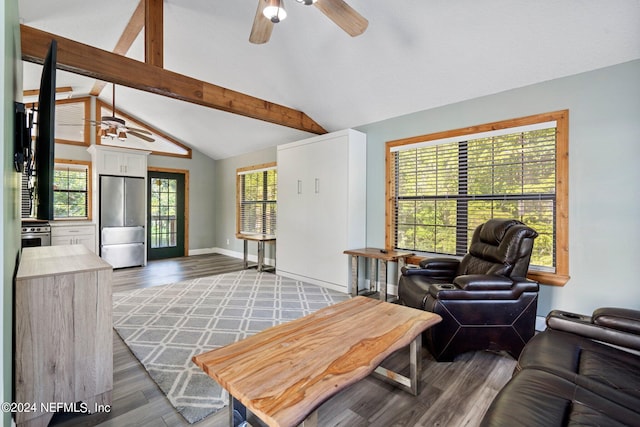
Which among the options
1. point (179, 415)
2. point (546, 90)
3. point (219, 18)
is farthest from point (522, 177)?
point (219, 18)

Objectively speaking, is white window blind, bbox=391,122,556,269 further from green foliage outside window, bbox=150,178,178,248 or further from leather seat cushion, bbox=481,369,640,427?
green foliage outside window, bbox=150,178,178,248

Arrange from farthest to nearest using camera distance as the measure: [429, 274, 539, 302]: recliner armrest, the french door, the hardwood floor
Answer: the french door → [429, 274, 539, 302]: recliner armrest → the hardwood floor

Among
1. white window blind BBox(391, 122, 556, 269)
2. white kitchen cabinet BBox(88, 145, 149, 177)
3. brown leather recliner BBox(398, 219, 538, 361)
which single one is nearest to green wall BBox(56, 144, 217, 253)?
white kitchen cabinet BBox(88, 145, 149, 177)

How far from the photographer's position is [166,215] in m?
6.95

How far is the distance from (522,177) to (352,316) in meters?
2.43

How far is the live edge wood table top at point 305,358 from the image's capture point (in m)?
1.09

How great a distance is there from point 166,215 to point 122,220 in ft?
4.13

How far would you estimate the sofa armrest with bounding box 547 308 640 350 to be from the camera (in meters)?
1.51

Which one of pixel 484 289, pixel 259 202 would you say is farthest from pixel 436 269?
pixel 259 202

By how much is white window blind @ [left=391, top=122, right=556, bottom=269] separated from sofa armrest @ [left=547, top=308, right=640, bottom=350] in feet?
4.68

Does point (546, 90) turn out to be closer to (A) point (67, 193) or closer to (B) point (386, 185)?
(B) point (386, 185)

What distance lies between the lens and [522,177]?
302cm

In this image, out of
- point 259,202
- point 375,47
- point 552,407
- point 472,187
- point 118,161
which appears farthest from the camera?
point 259,202

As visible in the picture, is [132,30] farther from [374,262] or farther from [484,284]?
[484,284]
